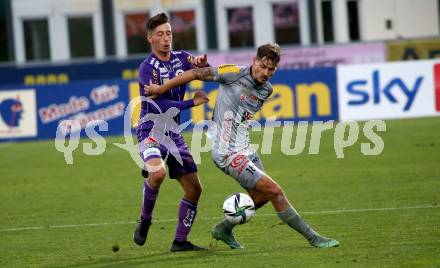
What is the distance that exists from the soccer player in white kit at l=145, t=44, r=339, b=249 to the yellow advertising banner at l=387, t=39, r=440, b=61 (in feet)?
72.6

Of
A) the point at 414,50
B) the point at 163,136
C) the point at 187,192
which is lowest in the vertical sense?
the point at 187,192

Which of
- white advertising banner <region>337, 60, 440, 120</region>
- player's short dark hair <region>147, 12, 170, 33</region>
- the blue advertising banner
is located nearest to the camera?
player's short dark hair <region>147, 12, 170, 33</region>

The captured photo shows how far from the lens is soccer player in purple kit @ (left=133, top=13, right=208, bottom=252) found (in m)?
10.5

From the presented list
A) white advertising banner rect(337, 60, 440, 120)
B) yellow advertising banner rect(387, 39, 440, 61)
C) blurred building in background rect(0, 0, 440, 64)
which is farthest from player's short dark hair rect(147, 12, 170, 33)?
blurred building in background rect(0, 0, 440, 64)

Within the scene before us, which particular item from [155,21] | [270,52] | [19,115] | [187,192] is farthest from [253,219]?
[19,115]

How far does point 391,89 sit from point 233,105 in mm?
15656

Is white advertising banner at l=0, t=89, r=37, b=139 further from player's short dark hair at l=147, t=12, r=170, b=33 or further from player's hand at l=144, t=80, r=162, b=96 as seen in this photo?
player's hand at l=144, t=80, r=162, b=96

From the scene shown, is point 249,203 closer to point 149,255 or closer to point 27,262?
point 149,255

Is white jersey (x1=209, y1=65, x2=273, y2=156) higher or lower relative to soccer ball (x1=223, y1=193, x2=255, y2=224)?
higher

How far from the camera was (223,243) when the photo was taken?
11039mm

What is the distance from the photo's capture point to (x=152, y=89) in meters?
10.2

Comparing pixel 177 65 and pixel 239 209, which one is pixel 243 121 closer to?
pixel 239 209

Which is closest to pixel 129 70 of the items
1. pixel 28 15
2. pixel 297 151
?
pixel 28 15

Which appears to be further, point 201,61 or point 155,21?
point 155,21
